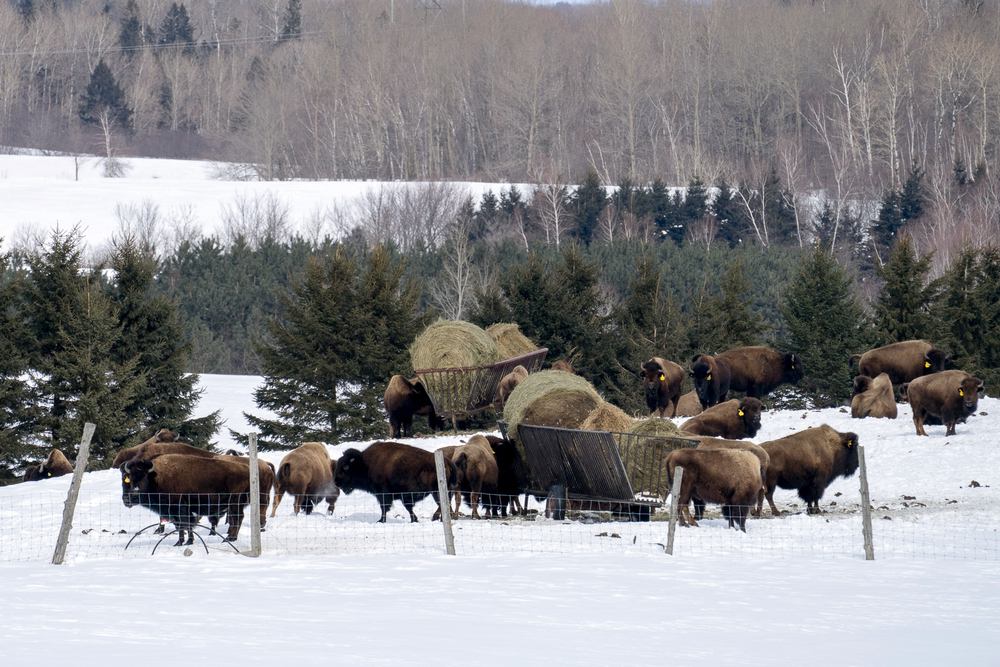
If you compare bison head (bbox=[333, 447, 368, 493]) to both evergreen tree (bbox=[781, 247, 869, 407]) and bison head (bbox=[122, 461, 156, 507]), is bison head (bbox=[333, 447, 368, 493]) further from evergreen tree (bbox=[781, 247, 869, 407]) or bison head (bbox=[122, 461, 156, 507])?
evergreen tree (bbox=[781, 247, 869, 407])

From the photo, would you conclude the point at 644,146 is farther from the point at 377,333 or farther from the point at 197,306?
the point at 377,333

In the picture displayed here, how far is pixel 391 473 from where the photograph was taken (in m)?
18.8

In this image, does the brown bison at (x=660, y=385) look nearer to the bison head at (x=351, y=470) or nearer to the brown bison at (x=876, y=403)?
the brown bison at (x=876, y=403)

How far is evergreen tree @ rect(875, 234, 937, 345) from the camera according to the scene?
4088cm

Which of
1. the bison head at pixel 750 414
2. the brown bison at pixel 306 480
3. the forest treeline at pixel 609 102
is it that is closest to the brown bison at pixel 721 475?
the brown bison at pixel 306 480

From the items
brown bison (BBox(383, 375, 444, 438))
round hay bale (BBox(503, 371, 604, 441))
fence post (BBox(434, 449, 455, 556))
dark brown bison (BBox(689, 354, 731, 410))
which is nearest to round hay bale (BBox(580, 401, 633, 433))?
round hay bale (BBox(503, 371, 604, 441))

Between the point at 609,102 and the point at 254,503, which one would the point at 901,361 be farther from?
the point at 609,102

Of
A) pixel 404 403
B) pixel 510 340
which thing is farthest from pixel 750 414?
pixel 510 340

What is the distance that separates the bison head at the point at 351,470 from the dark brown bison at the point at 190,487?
2.49 meters

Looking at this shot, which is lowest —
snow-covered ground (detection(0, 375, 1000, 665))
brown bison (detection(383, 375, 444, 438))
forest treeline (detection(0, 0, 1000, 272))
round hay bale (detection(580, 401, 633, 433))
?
snow-covered ground (detection(0, 375, 1000, 665))

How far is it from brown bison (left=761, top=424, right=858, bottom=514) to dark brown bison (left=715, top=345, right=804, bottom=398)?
9791mm

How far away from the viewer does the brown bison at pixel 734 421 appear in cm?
2267

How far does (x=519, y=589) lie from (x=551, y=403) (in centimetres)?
699

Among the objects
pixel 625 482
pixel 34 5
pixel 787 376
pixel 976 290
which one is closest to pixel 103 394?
pixel 787 376
